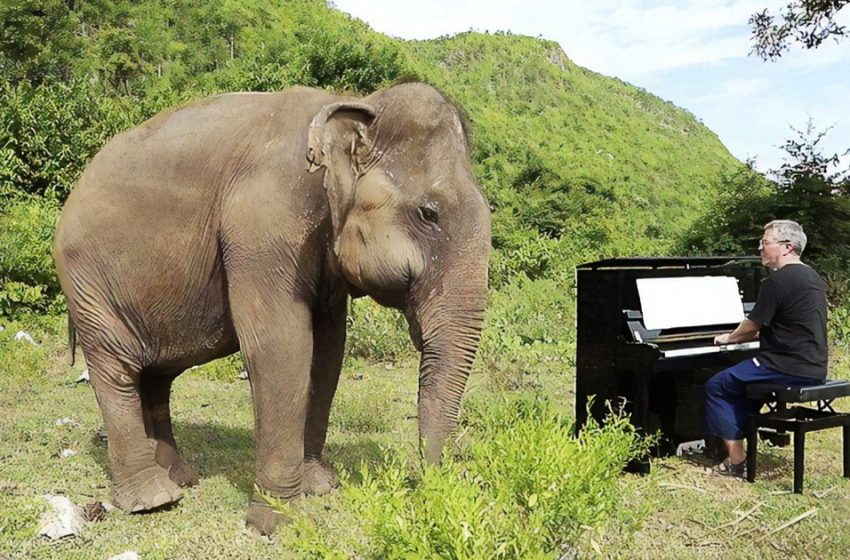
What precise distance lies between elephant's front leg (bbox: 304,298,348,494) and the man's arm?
2.89 meters

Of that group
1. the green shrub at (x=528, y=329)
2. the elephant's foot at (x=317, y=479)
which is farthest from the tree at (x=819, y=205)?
the elephant's foot at (x=317, y=479)

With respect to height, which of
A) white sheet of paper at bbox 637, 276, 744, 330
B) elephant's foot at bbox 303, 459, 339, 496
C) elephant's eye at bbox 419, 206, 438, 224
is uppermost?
elephant's eye at bbox 419, 206, 438, 224

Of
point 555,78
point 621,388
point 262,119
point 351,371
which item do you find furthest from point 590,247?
point 555,78

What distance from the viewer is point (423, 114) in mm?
4305

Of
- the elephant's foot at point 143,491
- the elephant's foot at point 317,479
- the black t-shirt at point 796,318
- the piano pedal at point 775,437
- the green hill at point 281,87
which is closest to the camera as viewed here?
the elephant's foot at point 143,491

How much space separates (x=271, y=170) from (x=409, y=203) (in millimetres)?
851

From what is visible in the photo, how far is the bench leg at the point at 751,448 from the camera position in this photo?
6016mm

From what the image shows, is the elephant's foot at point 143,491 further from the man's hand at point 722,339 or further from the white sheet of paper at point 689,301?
the man's hand at point 722,339

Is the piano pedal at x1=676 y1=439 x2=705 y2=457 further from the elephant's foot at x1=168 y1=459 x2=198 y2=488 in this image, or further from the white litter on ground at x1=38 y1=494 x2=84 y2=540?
the white litter on ground at x1=38 y1=494 x2=84 y2=540

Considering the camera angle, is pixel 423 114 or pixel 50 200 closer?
pixel 423 114

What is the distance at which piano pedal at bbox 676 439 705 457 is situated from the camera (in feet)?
22.7

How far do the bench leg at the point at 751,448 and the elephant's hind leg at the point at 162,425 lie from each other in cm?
399

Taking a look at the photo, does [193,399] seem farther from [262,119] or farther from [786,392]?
[786,392]

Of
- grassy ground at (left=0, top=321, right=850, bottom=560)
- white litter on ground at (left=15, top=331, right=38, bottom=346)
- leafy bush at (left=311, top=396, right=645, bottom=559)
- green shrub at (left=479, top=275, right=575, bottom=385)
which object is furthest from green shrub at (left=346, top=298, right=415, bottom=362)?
leafy bush at (left=311, top=396, right=645, bottom=559)
